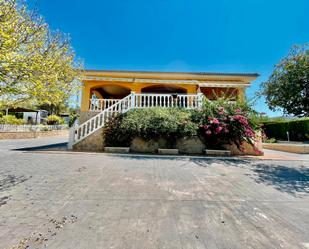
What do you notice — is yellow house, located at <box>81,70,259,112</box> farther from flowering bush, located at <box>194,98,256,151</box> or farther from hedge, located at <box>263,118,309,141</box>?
hedge, located at <box>263,118,309,141</box>

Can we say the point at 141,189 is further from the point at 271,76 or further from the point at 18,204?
the point at 271,76

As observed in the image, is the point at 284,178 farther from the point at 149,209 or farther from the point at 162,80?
the point at 162,80

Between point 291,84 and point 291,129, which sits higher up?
point 291,84

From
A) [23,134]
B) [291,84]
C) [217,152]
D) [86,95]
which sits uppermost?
[291,84]

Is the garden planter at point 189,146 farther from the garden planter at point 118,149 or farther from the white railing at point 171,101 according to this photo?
the garden planter at point 118,149

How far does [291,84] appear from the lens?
438 inches

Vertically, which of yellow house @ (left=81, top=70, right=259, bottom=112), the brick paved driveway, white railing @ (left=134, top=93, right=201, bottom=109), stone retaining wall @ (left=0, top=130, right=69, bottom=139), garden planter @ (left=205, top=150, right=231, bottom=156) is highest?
yellow house @ (left=81, top=70, right=259, bottom=112)

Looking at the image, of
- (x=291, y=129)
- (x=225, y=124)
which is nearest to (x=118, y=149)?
(x=225, y=124)

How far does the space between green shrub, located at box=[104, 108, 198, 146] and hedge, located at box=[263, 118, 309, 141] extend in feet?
47.0

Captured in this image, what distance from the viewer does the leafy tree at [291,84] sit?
1084cm

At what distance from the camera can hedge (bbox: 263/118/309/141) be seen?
15.4 metres

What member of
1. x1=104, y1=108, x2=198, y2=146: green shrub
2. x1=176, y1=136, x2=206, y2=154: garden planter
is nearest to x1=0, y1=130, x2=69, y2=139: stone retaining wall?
x1=104, y1=108, x2=198, y2=146: green shrub

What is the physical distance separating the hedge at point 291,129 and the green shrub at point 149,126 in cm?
1432

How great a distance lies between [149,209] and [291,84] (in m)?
13.5
